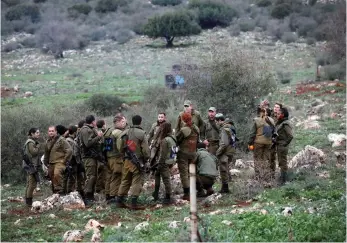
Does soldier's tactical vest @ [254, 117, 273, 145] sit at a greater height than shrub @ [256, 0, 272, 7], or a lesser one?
lesser

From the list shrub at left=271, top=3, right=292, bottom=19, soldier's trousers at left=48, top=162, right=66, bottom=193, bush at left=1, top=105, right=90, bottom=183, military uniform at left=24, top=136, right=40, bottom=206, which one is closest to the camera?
military uniform at left=24, top=136, right=40, bottom=206

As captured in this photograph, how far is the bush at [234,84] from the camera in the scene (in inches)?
762

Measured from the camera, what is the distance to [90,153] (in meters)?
12.7

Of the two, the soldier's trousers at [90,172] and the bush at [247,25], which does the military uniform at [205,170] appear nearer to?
the soldier's trousers at [90,172]

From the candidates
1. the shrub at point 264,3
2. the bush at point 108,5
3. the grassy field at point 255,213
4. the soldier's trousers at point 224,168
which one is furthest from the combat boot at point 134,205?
the bush at point 108,5

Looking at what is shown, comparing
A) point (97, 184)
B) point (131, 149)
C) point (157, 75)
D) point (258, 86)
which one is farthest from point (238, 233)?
point (157, 75)

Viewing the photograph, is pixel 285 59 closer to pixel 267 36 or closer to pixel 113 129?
pixel 267 36

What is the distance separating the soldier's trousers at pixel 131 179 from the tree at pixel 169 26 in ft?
137

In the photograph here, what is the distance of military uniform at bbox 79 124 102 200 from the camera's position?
40.9 ft

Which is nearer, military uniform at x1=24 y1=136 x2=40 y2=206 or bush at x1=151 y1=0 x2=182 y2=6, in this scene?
military uniform at x1=24 y1=136 x2=40 y2=206

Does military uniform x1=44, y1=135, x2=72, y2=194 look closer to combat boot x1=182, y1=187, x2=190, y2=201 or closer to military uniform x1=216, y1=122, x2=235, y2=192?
combat boot x1=182, y1=187, x2=190, y2=201

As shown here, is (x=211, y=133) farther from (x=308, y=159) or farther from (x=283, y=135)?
(x=308, y=159)

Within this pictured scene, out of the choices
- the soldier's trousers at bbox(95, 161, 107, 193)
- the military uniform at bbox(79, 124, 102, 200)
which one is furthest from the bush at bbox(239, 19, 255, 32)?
the military uniform at bbox(79, 124, 102, 200)

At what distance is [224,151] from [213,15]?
161 feet
